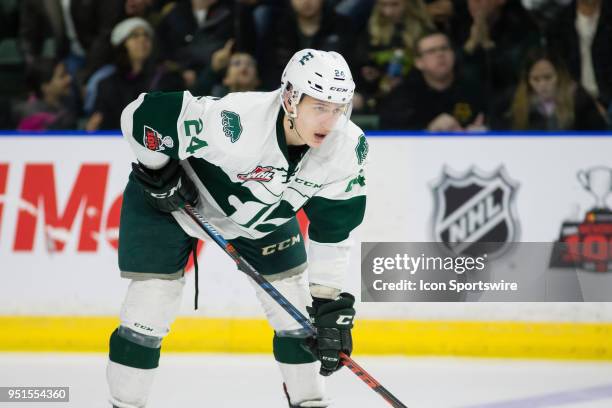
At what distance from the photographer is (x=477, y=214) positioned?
175 inches

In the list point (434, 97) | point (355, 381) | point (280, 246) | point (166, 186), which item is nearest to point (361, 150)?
point (280, 246)

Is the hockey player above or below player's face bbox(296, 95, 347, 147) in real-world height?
below

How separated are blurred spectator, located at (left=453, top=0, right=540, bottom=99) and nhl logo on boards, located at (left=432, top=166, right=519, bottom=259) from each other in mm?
496

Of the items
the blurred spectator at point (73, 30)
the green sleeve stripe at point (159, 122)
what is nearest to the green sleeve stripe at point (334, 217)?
the green sleeve stripe at point (159, 122)

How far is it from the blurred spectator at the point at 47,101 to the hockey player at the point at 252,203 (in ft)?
5.80

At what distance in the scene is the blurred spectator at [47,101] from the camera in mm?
4719

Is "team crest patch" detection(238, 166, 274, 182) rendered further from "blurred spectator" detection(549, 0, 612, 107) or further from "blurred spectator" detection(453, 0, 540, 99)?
"blurred spectator" detection(549, 0, 612, 107)

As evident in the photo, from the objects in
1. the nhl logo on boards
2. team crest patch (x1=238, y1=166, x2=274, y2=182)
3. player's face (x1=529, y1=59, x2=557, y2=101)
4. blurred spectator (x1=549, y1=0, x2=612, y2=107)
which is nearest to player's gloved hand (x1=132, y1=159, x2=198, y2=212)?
team crest patch (x1=238, y1=166, x2=274, y2=182)

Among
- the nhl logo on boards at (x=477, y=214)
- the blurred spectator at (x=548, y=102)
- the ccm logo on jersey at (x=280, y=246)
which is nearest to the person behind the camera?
the ccm logo on jersey at (x=280, y=246)

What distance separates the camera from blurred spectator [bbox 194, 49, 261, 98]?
4.74m

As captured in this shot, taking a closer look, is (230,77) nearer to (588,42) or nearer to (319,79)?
(588,42)

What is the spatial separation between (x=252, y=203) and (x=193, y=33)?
2108 mm

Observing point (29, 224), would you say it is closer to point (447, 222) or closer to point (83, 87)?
point (83, 87)

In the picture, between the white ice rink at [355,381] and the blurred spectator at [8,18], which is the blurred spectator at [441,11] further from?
the blurred spectator at [8,18]
